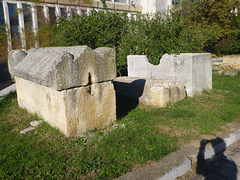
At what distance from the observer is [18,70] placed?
168 inches

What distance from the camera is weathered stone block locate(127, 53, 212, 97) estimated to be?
595 centimetres

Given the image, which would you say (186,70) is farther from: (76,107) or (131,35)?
(76,107)

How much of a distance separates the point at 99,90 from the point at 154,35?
15.6ft

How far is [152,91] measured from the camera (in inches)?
206

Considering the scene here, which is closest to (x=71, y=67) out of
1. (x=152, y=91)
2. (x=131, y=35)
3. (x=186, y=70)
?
(x=152, y=91)

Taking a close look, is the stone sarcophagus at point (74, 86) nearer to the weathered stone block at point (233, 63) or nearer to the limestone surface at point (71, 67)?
the limestone surface at point (71, 67)

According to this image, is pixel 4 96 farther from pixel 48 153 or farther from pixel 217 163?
pixel 217 163

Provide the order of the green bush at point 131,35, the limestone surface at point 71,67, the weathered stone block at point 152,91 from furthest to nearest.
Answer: the green bush at point 131,35 → the weathered stone block at point 152,91 → the limestone surface at point 71,67

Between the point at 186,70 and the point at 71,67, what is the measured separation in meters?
3.74

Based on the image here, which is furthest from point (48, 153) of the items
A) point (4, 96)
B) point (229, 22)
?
point (229, 22)

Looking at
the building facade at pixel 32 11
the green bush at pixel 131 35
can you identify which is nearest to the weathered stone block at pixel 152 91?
the green bush at pixel 131 35

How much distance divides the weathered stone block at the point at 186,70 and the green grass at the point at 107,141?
98cm

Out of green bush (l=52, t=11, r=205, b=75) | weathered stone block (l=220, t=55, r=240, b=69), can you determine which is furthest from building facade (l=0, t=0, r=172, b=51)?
weathered stone block (l=220, t=55, r=240, b=69)

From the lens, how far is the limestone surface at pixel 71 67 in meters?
3.18
